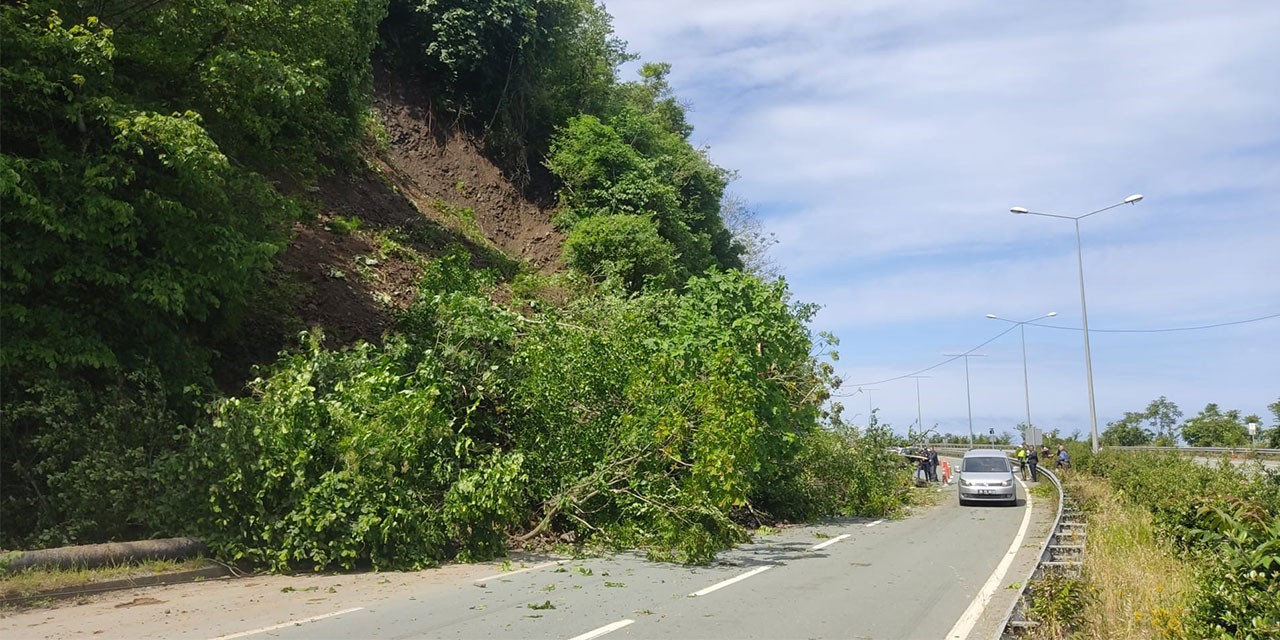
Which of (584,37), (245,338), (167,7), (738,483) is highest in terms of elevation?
(584,37)

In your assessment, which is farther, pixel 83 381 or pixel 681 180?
pixel 681 180

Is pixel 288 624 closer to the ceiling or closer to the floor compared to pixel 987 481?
closer to the ceiling

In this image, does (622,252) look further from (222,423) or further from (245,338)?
(222,423)

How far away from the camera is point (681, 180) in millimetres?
39469

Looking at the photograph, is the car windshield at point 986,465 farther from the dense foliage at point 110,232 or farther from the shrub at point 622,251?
the dense foliage at point 110,232

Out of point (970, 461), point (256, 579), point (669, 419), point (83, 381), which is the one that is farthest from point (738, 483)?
point (970, 461)

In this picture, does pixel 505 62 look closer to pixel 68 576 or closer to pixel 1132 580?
pixel 68 576

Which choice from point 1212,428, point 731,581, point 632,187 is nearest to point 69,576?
point 731,581

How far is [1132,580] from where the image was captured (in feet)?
31.9

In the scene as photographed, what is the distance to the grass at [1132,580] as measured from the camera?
297 inches

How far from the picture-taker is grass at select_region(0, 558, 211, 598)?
9477mm

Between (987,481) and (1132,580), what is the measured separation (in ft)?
53.3

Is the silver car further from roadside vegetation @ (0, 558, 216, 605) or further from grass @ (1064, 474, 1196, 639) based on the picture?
roadside vegetation @ (0, 558, 216, 605)

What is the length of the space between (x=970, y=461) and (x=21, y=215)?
24.8 metres
